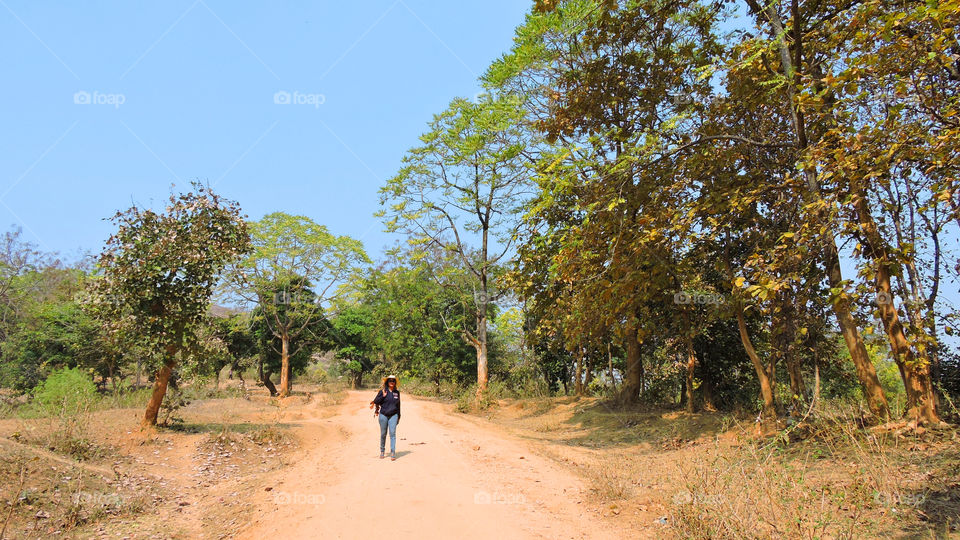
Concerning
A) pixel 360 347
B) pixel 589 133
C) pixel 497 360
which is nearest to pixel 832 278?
pixel 589 133

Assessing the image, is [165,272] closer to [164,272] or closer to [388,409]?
[164,272]

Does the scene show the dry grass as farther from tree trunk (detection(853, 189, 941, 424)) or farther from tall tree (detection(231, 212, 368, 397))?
tall tree (detection(231, 212, 368, 397))

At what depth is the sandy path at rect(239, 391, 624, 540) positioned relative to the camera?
5477mm

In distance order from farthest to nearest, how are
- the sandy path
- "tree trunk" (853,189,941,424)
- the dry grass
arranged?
"tree trunk" (853,189,941,424) → the sandy path → the dry grass

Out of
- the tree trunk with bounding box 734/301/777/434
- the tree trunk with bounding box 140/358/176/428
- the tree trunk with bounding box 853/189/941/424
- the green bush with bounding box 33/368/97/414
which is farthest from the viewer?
the green bush with bounding box 33/368/97/414

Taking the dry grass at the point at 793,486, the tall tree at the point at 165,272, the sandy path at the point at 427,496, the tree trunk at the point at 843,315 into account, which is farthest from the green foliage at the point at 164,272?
the tree trunk at the point at 843,315

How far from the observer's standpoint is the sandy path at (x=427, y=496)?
216 inches

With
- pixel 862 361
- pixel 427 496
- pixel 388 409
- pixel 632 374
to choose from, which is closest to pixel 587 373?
pixel 632 374

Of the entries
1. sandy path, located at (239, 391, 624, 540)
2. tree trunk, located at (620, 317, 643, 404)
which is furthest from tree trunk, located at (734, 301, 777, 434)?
tree trunk, located at (620, 317, 643, 404)

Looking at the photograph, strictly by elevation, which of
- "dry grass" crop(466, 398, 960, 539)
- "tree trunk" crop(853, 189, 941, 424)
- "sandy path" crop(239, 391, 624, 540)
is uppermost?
"tree trunk" crop(853, 189, 941, 424)

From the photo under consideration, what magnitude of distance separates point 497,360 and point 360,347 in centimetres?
1506

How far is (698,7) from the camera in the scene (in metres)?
11.5

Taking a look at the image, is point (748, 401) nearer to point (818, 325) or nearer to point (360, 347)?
point (818, 325)

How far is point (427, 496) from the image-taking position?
671 cm
